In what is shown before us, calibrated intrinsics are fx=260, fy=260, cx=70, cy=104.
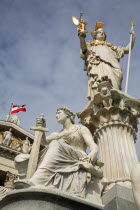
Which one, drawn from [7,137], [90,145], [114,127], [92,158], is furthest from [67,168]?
[7,137]

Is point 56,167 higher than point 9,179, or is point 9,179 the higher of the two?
point 9,179

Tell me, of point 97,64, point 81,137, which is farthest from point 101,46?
point 81,137

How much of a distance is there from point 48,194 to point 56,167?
64 cm

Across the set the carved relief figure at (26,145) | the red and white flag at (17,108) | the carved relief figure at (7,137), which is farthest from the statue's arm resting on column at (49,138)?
the red and white flag at (17,108)

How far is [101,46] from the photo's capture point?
8445 mm

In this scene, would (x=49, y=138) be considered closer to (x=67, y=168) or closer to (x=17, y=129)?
(x=67, y=168)

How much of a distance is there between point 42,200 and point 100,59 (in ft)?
17.7

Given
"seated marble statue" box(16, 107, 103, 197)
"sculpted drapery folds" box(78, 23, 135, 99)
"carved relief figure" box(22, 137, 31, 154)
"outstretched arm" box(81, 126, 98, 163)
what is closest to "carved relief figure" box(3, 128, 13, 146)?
"carved relief figure" box(22, 137, 31, 154)

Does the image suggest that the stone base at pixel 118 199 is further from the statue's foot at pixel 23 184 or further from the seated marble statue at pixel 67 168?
the statue's foot at pixel 23 184

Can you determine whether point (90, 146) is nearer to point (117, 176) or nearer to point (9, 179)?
point (117, 176)

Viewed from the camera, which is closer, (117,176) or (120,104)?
(117,176)

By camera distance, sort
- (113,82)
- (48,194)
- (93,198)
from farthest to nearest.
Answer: (113,82) < (93,198) < (48,194)

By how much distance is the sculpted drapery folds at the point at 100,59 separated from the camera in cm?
739

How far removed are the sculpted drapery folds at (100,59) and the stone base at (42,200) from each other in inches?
161
